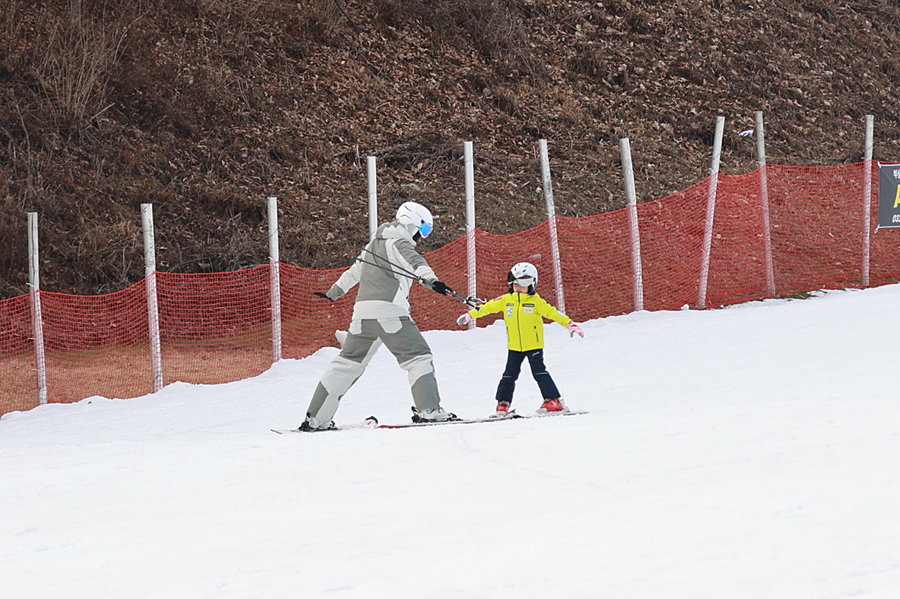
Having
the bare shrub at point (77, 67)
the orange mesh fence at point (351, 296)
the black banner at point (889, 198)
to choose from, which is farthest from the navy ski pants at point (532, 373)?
the bare shrub at point (77, 67)

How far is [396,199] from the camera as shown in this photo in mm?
17719

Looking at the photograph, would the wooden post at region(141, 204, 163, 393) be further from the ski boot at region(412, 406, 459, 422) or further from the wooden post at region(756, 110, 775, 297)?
the wooden post at region(756, 110, 775, 297)

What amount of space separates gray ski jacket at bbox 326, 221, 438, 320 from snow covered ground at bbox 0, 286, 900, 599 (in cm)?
100

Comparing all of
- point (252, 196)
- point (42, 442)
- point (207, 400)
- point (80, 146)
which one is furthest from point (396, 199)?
point (42, 442)

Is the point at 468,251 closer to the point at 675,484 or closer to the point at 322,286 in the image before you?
the point at 322,286

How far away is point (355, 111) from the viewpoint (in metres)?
19.9

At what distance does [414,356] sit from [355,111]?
1347 cm

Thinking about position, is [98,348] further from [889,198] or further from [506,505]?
[889,198]

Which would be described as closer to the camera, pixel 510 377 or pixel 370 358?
pixel 370 358

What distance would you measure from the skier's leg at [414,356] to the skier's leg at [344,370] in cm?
13

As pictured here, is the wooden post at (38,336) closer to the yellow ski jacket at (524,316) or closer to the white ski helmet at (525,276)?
the yellow ski jacket at (524,316)

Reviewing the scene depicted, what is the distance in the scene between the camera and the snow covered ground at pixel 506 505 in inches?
130

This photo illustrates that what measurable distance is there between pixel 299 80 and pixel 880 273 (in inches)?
454

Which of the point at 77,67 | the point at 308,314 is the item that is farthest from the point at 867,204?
the point at 77,67
